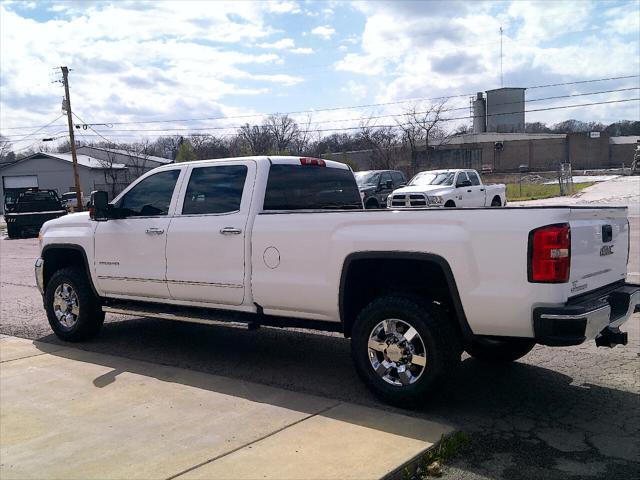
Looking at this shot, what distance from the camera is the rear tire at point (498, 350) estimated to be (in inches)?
223

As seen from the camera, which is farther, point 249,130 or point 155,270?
point 249,130

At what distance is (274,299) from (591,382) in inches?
111

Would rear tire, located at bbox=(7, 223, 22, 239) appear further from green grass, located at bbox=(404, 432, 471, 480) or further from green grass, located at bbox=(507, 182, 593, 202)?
green grass, located at bbox=(404, 432, 471, 480)

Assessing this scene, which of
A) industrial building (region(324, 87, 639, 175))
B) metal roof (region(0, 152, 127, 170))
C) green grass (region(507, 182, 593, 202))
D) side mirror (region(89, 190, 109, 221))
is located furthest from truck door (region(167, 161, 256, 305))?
industrial building (region(324, 87, 639, 175))

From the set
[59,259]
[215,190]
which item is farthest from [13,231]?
[215,190]

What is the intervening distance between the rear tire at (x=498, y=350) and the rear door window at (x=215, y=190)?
2.58 m

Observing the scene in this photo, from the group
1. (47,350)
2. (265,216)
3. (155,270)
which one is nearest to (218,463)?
(265,216)

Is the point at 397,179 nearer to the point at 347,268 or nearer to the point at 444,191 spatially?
the point at 444,191

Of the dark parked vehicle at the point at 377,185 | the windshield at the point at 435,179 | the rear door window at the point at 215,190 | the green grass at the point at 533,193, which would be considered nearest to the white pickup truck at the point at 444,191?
the windshield at the point at 435,179

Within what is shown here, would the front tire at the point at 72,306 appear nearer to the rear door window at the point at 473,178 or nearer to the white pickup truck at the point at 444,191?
the white pickup truck at the point at 444,191

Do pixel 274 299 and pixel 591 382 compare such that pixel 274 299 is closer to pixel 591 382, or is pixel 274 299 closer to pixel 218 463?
pixel 218 463

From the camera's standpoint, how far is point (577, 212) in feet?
14.1

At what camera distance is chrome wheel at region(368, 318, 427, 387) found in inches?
186

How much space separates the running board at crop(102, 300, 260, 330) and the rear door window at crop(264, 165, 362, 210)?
1063mm
